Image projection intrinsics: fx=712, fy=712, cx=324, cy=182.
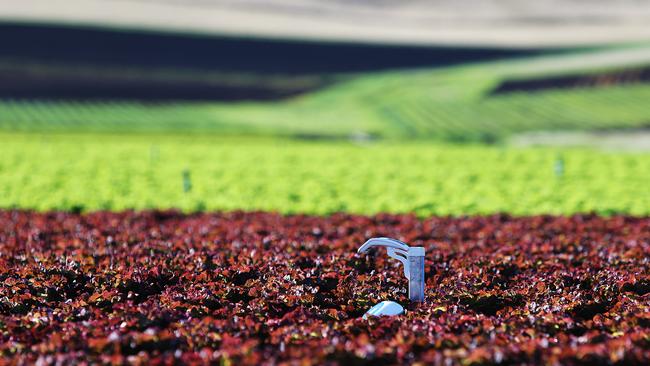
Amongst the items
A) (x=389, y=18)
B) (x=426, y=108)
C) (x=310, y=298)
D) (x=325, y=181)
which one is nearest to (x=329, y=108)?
(x=426, y=108)

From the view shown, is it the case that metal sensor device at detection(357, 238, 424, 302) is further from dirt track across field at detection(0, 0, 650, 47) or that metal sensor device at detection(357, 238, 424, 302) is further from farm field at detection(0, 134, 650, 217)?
dirt track across field at detection(0, 0, 650, 47)

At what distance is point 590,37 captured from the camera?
8806cm

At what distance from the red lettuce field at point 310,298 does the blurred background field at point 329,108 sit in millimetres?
4681

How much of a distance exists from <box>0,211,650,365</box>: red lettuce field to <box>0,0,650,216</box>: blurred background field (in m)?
4.68

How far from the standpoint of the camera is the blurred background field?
16641mm

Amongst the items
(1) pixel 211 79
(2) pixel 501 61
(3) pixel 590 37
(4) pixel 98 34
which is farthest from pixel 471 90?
(4) pixel 98 34

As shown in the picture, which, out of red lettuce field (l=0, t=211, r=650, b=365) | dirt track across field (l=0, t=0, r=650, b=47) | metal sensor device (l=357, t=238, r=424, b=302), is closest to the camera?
red lettuce field (l=0, t=211, r=650, b=365)

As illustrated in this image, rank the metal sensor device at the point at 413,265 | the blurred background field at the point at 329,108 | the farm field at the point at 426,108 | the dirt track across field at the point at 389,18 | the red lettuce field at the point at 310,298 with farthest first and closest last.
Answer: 1. the dirt track across field at the point at 389,18
2. the farm field at the point at 426,108
3. the blurred background field at the point at 329,108
4. the metal sensor device at the point at 413,265
5. the red lettuce field at the point at 310,298

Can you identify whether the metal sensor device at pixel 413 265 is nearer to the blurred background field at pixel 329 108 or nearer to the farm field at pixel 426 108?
the blurred background field at pixel 329 108

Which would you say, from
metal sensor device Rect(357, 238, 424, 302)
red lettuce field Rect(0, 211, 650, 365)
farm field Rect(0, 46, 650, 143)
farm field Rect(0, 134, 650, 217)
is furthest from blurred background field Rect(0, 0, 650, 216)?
metal sensor device Rect(357, 238, 424, 302)

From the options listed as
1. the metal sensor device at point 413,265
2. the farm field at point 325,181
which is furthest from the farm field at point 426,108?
the metal sensor device at point 413,265

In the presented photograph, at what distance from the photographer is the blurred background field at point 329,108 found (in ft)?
54.6

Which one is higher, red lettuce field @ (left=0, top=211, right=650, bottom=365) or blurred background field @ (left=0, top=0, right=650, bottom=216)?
→ blurred background field @ (left=0, top=0, right=650, bottom=216)

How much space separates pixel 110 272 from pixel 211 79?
6493 centimetres
